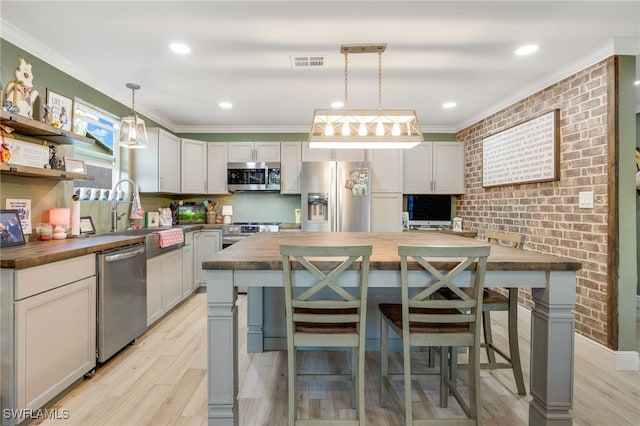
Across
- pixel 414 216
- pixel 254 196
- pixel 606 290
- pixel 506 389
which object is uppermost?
pixel 254 196

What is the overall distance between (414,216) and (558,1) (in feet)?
11.2

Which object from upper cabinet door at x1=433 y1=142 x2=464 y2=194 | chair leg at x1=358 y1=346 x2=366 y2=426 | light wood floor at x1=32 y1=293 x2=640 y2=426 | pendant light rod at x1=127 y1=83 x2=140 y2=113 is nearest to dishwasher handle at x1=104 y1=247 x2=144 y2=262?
light wood floor at x1=32 y1=293 x2=640 y2=426

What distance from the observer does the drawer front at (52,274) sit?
1629 millimetres

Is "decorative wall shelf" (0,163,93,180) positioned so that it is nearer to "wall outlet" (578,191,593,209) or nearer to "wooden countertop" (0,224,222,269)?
"wooden countertop" (0,224,222,269)

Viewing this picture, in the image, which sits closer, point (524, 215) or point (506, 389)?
point (506, 389)

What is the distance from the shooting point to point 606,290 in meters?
2.44

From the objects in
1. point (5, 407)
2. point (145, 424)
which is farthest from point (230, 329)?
point (5, 407)

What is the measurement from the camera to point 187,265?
395 cm

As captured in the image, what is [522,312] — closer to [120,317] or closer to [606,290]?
[606,290]

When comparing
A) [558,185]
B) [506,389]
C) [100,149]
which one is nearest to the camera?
[506,389]

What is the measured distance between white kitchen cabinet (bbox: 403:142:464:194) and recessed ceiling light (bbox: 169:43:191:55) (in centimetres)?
333

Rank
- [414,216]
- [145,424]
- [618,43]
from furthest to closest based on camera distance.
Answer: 1. [414,216]
2. [618,43]
3. [145,424]

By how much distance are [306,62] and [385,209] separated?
257cm

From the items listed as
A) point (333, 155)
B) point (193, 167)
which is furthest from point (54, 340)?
point (333, 155)
